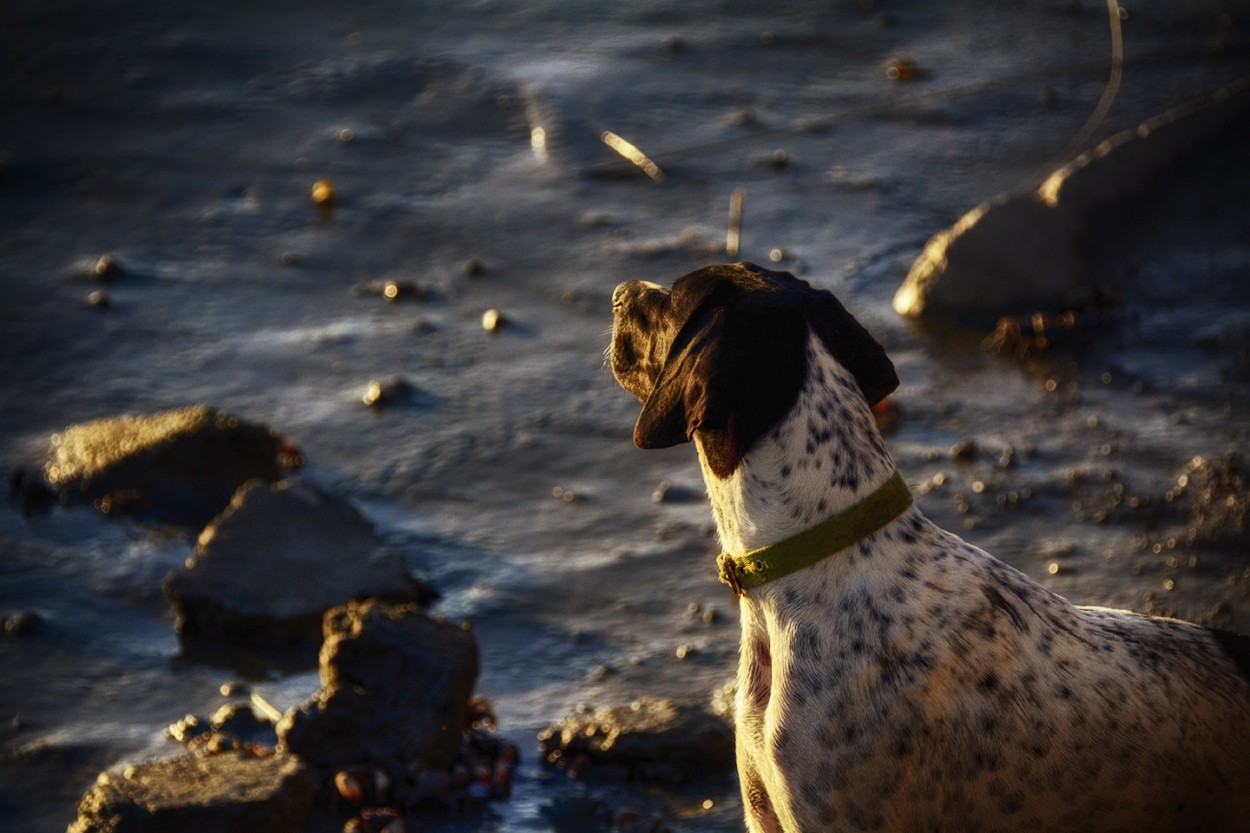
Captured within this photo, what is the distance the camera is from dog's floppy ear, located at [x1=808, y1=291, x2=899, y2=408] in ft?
12.7

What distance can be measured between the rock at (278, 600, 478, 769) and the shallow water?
0.35 meters

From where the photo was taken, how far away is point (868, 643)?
3.78m

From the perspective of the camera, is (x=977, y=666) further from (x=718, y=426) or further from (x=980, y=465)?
(x=980, y=465)

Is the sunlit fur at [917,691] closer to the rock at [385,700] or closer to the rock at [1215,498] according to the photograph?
the rock at [385,700]

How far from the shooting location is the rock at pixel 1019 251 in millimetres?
8422

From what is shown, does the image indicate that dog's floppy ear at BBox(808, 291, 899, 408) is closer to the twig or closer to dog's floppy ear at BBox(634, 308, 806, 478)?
dog's floppy ear at BBox(634, 308, 806, 478)

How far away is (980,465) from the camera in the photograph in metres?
7.19

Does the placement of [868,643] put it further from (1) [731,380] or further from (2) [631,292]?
(2) [631,292]

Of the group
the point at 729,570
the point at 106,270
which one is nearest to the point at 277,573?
the point at 729,570

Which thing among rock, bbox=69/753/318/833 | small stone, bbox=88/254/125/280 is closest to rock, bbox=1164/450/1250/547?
rock, bbox=69/753/318/833

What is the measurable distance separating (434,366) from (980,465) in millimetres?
2888

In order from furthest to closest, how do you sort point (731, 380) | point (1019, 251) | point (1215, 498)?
point (1019, 251) → point (1215, 498) → point (731, 380)

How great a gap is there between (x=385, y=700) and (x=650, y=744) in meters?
0.95

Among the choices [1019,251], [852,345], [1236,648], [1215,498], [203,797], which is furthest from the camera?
[1019,251]
